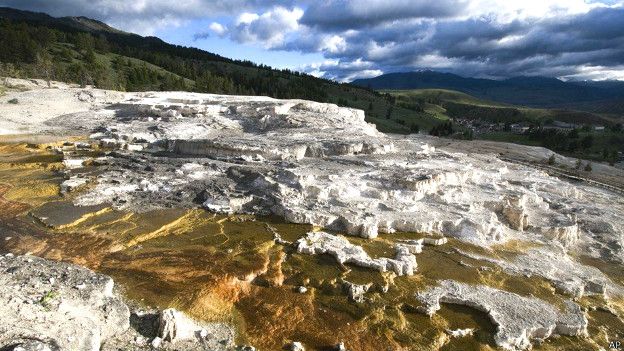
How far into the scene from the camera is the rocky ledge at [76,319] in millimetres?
7527

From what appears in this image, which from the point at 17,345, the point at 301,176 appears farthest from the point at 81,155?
the point at 17,345

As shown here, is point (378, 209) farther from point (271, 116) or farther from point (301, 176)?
point (271, 116)

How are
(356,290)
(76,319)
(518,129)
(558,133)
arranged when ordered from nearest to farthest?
(76,319)
(356,290)
(558,133)
(518,129)

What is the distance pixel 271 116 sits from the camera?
29.7 meters

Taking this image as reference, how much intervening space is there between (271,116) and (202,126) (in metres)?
4.82

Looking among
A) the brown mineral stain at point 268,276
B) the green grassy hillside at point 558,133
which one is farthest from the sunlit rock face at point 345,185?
the green grassy hillside at point 558,133

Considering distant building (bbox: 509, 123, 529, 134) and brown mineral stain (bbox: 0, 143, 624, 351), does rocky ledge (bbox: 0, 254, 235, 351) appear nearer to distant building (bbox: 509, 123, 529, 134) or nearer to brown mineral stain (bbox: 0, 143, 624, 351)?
brown mineral stain (bbox: 0, 143, 624, 351)

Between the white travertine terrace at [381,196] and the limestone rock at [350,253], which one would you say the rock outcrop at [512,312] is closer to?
the white travertine terrace at [381,196]

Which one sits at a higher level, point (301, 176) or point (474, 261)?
point (301, 176)

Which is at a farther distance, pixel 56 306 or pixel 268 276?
pixel 268 276

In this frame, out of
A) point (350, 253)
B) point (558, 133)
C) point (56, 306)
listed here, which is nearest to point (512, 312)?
point (350, 253)

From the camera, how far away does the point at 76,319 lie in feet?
27.0

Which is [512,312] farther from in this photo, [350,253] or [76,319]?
[76,319]

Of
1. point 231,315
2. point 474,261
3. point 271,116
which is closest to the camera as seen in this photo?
point 231,315
